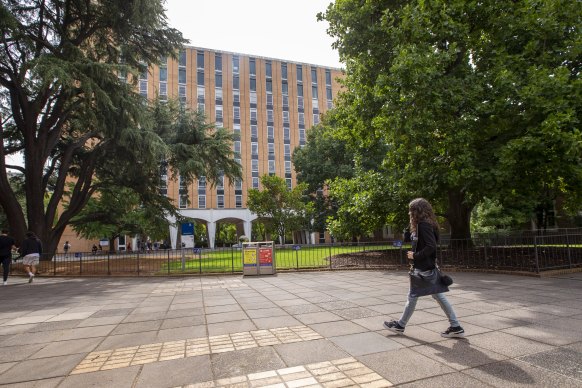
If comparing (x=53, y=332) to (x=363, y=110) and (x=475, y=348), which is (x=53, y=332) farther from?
(x=363, y=110)

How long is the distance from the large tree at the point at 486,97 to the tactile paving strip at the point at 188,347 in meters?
8.24

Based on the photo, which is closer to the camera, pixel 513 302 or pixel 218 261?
pixel 513 302

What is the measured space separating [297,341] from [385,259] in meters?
11.9

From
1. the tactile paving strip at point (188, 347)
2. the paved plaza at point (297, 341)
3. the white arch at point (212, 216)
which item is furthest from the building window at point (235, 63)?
the tactile paving strip at point (188, 347)

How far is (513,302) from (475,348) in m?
3.16

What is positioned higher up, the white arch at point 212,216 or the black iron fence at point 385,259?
the white arch at point 212,216

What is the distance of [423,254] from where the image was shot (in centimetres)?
453

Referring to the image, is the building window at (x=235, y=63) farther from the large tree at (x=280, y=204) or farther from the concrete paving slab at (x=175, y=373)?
the concrete paving slab at (x=175, y=373)

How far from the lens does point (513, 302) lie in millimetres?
6527

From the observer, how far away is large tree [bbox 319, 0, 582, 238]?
10.2 metres

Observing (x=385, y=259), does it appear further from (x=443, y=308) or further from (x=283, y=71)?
(x=283, y=71)

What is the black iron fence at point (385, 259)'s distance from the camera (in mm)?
10875

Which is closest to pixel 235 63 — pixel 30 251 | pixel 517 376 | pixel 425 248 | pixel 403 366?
pixel 30 251

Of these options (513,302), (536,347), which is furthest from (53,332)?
(513,302)
